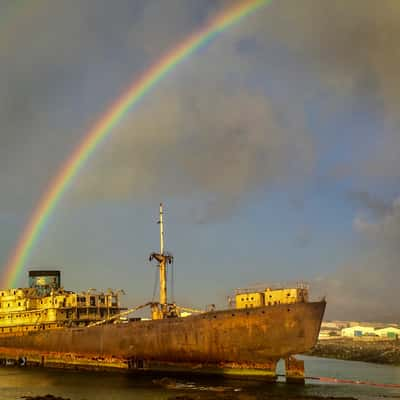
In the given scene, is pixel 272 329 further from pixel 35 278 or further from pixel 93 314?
pixel 35 278

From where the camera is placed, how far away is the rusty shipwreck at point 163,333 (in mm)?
40281

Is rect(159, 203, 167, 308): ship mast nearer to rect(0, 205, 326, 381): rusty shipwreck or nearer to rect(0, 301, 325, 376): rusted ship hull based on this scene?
rect(0, 205, 326, 381): rusty shipwreck

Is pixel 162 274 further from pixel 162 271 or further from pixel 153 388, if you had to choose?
pixel 153 388

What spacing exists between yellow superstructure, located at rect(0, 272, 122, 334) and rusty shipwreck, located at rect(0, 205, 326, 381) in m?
0.10

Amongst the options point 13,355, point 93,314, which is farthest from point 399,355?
point 13,355

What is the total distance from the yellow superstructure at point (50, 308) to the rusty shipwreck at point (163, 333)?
103 millimetres

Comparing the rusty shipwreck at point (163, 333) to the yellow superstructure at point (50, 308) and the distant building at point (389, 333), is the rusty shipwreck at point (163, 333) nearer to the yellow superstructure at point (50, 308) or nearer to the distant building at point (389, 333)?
the yellow superstructure at point (50, 308)

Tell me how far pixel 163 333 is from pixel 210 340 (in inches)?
178

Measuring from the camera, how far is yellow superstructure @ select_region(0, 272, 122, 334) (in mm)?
57125

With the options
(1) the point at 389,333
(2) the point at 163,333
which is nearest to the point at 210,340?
(2) the point at 163,333

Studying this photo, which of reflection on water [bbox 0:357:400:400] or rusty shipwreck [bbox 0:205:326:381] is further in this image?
rusty shipwreck [bbox 0:205:326:381]

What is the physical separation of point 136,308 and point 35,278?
18736 mm

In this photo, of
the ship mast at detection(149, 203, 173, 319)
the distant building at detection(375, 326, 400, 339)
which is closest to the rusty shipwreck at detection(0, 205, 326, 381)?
the ship mast at detection(149, 203, 173, 319)

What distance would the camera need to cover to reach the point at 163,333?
4491cm
